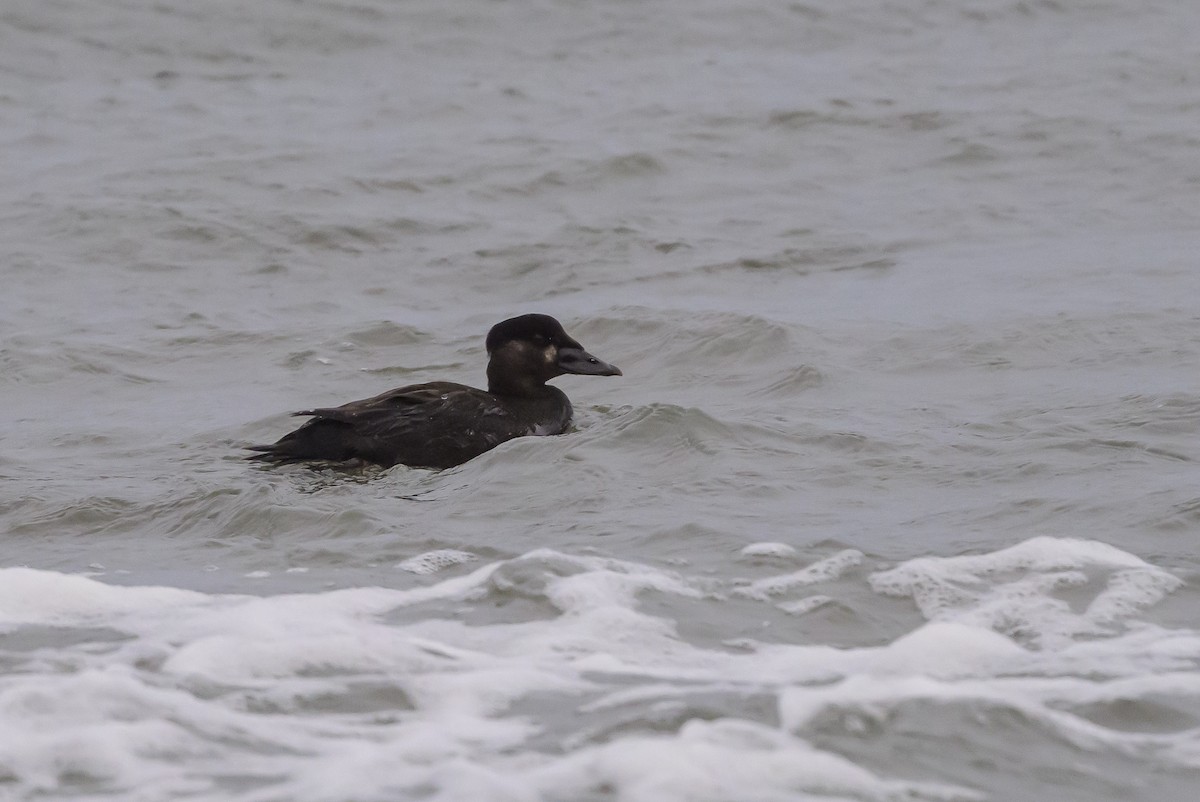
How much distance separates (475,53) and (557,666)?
53.1ft

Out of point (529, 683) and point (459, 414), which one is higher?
point (529, 683)

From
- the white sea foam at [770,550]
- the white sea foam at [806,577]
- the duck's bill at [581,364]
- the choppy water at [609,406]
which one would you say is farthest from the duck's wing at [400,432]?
the white sea foam at [806,577]

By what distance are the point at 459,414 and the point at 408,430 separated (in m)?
0.30

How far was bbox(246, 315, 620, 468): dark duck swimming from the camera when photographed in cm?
767

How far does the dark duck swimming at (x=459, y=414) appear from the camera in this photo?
25.2 feet

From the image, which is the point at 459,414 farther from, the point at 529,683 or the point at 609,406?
the point at 529,683

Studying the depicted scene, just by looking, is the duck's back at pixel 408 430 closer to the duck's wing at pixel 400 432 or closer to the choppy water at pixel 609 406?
the duck's wing at pixel 400 432

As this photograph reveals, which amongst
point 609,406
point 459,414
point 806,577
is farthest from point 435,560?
point 609,406

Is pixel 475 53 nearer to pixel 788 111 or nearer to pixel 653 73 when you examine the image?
pixel 653 73

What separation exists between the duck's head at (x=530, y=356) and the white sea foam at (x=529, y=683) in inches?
117

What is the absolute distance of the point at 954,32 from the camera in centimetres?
2134

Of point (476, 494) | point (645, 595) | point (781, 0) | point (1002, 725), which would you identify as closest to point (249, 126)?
point (781, 0)

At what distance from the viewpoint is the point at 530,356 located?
8.66 m

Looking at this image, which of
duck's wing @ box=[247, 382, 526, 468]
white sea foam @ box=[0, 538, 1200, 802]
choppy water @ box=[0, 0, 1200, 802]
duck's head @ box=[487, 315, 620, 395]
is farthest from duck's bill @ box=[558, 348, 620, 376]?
white sea foam @ box=[0, 538, 1200, 802]
